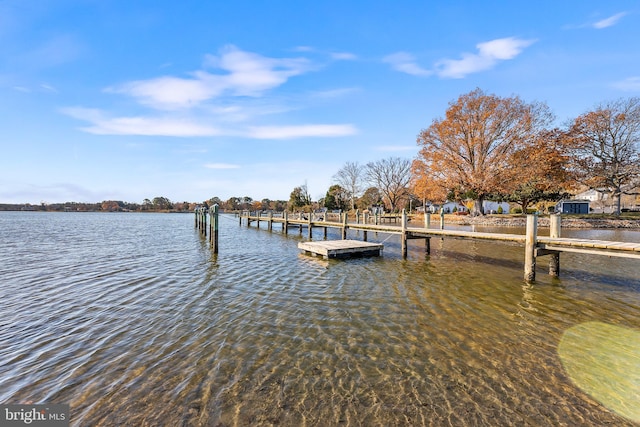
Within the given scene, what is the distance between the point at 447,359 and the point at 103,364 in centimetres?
542

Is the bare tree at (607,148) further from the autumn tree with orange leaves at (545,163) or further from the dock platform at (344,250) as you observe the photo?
the dock platform at (344,250)

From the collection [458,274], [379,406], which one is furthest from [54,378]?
[458,274]

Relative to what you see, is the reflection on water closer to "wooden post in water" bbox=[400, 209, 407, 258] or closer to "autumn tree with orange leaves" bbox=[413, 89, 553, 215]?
"wooden post in water" bbox=[400, 209, 407, 258]

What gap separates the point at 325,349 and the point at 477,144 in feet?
110

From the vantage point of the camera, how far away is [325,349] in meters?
5.03

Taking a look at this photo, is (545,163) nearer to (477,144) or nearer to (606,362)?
(477,144)

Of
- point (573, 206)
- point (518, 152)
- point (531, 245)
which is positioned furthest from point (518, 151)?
point (531, 245)

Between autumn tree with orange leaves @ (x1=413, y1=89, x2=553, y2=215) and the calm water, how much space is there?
22661 mm

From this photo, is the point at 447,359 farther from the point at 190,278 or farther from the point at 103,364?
the point at 190,278

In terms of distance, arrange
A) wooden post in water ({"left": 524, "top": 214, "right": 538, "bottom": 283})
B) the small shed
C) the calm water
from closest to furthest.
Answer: the calm water, wooden post in water ({"left": 524, "top": 214, "right": 538, "bottom": 283}), the small shed

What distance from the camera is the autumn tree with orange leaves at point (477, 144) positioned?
30.2 meters

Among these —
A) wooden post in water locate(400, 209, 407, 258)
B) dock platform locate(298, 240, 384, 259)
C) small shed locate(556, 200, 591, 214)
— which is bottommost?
dock platform locate(298, 240, 384, 259)

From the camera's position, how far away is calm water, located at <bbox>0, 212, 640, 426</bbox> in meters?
3.54

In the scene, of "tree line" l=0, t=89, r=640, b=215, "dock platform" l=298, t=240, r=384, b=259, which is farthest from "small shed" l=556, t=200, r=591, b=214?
"dock platform" l=298, t=240, r=384, b=259
